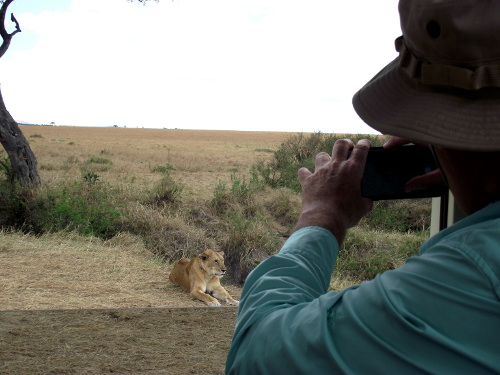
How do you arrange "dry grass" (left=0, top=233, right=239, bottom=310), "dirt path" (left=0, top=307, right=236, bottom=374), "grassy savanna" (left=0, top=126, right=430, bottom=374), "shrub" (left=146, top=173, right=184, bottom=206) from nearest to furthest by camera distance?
"dirt path" (left=0, top=307, right=236, bottom=374)
"grassy savanna" (left=0, top=126, right=430, bottom=374)
"dry grass" (left=0, top=233, right=239, bottom=310)
"shrub" (left=146, top=173, right=184, bottom=206)

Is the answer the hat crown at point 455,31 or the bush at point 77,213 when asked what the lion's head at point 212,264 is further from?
the hat crown at point 455,31

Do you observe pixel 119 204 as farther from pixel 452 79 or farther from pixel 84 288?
pixel 452 79

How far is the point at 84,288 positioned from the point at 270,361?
4.04 meters

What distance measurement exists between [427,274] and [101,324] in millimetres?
2736

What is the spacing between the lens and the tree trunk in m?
7.07

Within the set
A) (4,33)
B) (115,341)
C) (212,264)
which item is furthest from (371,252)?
(4,33)

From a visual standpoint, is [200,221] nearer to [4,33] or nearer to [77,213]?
[77,213]

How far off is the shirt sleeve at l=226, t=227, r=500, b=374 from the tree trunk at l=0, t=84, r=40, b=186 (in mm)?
6959

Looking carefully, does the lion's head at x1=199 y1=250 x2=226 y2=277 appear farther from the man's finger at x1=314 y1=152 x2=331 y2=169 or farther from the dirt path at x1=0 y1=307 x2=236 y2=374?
the man's finger at x1=314 y1=152 x2=331 y2=169

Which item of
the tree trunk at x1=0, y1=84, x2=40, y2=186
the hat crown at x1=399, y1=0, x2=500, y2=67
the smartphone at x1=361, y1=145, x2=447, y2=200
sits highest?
the hat crown at x1=399, y1=0, x2=500, y2=67

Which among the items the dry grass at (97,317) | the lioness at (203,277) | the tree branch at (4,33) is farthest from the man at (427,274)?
the tree branch at (4,33)

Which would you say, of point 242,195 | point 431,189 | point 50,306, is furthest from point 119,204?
point 431,189

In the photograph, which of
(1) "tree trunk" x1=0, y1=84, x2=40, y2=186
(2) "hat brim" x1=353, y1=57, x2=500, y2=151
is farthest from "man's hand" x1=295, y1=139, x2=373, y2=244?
(1) "tree trunk" x1=0, y1=84, x2=40, y2=186

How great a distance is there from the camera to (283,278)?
0.70 m
